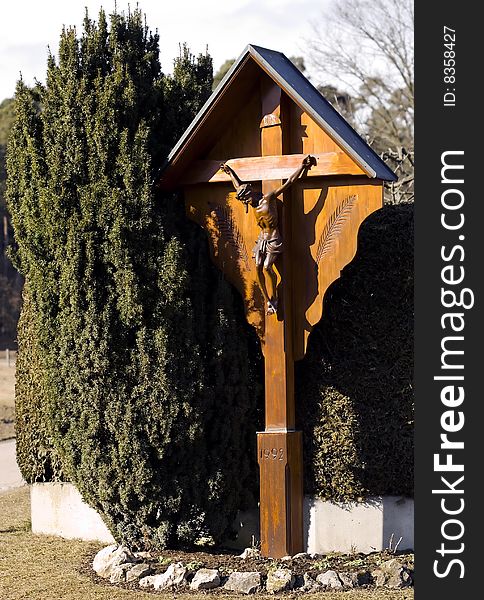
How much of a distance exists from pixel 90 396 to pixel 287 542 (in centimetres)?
187

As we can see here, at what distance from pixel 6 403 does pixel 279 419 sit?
55.7 ft

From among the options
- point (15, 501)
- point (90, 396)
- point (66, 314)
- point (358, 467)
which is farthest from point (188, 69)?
point (15, 501)

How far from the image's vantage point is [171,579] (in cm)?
721

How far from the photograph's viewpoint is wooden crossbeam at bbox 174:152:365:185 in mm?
7348

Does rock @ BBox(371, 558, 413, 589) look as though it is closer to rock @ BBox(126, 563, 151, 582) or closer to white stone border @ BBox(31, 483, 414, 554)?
white stone border @ BBox(31, 483, 414, 554)

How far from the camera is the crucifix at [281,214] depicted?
743 centimetres

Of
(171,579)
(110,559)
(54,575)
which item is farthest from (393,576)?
(54,575)

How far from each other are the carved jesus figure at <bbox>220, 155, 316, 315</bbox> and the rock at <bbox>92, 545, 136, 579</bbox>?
2120 mm

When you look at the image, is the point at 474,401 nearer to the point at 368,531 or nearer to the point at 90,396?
the point at 368,531

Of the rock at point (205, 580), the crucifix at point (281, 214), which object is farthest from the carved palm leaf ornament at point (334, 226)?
the rock at point (205, 580)

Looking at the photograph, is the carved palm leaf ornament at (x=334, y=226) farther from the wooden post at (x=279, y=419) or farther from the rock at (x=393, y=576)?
the rock at (x=393, y=576)

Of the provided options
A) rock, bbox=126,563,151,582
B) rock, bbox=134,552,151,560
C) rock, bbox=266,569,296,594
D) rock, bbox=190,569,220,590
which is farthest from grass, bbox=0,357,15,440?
rock, bbox=266,569,296,594

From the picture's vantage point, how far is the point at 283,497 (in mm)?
7566

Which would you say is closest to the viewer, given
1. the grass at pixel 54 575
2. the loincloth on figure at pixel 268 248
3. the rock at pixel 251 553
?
the grass at pixel 54 575
